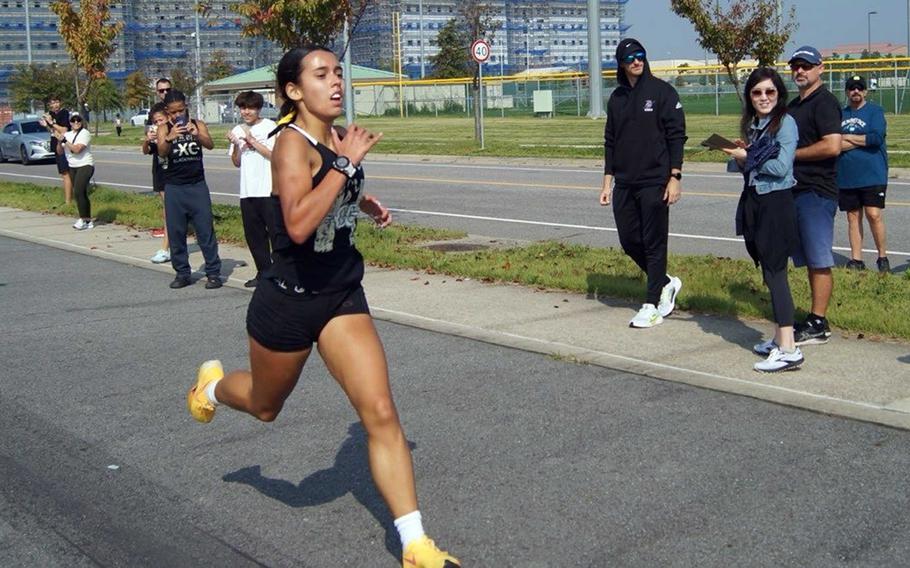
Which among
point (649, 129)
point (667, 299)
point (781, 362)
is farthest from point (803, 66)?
point (667, 299)

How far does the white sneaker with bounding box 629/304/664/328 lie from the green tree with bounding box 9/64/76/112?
56686mm

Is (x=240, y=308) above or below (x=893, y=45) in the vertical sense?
below

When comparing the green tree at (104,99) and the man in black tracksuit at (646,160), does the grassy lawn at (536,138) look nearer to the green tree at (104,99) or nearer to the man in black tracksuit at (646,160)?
the green tree at (104,99)

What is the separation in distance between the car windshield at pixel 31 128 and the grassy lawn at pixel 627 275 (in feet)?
85.1

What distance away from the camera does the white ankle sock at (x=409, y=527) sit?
4273 mm

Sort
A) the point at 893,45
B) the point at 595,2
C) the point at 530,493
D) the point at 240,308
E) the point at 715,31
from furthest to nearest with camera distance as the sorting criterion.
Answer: the point at 893,45, the point at 595,2, the point at 715,31, the point at 240,308, the point at 530,493

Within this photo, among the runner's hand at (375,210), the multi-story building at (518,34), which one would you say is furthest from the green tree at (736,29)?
A: the multi-story building at (518,34)

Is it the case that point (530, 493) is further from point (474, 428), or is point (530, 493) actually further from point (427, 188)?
point (427, 188)

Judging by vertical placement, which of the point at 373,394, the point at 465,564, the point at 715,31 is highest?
the point at 715,31

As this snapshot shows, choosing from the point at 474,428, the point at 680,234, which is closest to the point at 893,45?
the point at 680,234

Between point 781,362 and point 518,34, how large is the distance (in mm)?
120529

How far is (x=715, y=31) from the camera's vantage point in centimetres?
2709

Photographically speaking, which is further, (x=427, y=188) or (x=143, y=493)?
(x=427, y=188)

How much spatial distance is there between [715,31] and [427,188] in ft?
29.1
